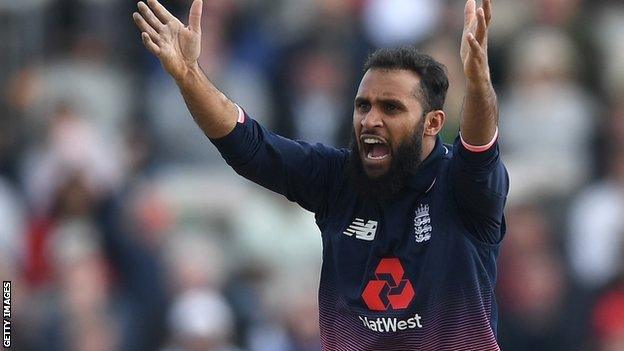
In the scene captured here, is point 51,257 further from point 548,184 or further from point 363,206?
point 363,206

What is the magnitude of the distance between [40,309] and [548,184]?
422cm

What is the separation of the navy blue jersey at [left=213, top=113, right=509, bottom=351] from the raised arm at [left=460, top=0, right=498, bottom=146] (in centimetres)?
10

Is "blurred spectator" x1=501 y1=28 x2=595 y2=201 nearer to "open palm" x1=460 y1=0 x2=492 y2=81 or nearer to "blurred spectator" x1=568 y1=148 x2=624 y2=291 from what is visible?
"blurred spectator" x1=568 y1=148 x2=624 y2=291

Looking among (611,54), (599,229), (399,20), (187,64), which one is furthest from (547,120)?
(187,64)

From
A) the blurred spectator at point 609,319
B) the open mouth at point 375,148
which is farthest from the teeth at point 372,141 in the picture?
the blurred spectator at point 609,319

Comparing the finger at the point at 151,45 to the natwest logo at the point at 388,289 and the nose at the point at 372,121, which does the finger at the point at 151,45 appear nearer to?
the nose at the point at 372,121

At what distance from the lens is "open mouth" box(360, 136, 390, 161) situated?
657 cm

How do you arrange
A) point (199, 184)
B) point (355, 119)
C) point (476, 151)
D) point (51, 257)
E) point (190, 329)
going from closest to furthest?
point (476, 151) < point (355, 119) < point (190, 329) < point (51, 257) < point (199, 184)

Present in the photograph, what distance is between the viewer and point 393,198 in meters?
6.65

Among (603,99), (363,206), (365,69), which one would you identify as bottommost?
(363,206)

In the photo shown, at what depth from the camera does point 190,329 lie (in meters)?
10.7

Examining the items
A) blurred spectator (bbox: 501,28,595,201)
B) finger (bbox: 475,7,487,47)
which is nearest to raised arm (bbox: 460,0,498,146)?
finger (bbox: 475,7,487,47)

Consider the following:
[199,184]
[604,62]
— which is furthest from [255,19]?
[604,62]

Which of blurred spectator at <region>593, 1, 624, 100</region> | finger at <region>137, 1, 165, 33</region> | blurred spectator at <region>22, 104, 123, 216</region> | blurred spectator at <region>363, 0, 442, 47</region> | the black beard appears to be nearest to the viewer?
the black beard
